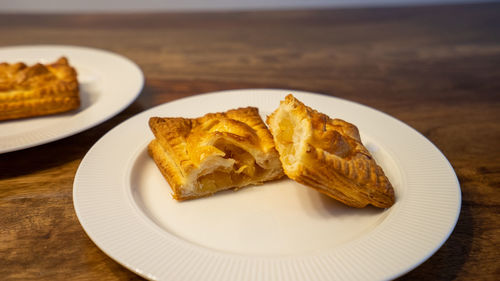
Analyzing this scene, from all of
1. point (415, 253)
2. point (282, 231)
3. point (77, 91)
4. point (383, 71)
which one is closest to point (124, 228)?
point (282, 231)

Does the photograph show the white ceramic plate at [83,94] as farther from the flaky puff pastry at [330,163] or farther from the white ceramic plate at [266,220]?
the flaky puff pastry at [330,163]

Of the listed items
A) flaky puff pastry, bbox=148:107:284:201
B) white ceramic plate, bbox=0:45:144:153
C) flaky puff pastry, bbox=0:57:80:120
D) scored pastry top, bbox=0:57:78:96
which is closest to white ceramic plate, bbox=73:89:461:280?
flaky puff pastry, bbox=148:107:284:201

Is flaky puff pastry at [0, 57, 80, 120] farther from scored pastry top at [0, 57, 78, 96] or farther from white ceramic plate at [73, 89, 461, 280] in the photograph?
white ceramic plate at [73, 89, 461, 280]

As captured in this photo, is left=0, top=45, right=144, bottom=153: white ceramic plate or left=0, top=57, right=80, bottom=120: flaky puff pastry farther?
left=0, top=57, right=80, bottom=120: flaky puff pastry

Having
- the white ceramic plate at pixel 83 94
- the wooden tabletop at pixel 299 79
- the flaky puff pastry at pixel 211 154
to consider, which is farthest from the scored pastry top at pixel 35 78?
the flaky puff pastry at pixel 211 154

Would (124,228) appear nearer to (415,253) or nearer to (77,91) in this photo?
(415,253)

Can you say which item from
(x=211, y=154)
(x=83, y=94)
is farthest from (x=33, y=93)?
(x=211, y=154)

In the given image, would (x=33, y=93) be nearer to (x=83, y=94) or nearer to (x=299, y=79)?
(x=83, y=94)
